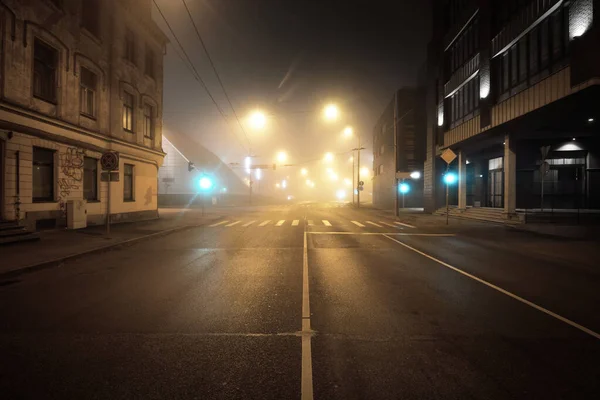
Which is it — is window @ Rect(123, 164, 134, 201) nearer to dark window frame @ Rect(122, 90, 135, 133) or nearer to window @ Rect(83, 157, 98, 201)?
dark window frame @ Rect(122, 90, 135, 133)

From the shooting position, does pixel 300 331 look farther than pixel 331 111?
No

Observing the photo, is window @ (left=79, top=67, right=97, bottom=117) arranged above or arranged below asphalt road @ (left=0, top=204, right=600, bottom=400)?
above

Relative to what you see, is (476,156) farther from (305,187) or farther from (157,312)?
(305,187)

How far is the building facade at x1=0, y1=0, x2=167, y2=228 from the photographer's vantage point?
1291cm

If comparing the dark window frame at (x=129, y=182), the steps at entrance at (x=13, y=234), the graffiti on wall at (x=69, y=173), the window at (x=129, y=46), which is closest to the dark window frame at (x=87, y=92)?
the graffiti on wall at (x=69, y=173)

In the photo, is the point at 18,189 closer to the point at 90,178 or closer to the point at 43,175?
the point at 43,175

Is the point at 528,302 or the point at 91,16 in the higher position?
the point at 91,16

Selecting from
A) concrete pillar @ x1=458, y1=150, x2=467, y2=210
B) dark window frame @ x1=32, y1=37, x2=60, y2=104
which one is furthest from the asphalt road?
concrete pillar @ x1=458, y1=150, x2=467, y2=210

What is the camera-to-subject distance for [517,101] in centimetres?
1870

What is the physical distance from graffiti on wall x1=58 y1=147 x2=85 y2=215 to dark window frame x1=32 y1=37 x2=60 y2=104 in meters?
2.30

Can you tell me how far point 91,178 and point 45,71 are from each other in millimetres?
5400

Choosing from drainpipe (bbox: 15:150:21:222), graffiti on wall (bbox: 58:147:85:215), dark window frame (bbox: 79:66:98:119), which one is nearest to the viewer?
drainpipe (bbox: 15:150:21:222)

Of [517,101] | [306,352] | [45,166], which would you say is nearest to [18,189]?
[45,166]

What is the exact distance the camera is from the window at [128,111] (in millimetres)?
20891
